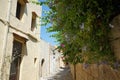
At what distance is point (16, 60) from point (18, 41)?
1.00 m

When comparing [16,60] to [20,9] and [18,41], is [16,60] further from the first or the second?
[20,9]

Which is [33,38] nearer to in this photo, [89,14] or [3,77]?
[3,77]

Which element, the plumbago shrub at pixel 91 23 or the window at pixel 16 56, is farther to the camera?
the window at pixel 16 56

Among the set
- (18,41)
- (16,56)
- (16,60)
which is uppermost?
(18,41)

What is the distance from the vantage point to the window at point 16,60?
927 cm

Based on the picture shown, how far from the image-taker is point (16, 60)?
9602mm

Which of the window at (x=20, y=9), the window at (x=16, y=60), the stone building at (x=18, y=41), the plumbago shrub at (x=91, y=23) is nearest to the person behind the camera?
the plumbago shrub at (x=91, y=23)

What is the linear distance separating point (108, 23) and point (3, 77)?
21.4ft

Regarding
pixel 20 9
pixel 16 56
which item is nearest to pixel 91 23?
pixel 16 56

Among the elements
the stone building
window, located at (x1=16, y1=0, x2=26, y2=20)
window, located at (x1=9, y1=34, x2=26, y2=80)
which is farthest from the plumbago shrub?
window, located at (x1=16, y1=0, x2=26, y2=20)

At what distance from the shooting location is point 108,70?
3332mm

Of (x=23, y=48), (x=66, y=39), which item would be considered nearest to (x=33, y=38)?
(x=23, y=48)

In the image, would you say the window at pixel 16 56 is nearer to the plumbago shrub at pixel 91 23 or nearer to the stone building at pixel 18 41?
the stone building at pixel 18 41

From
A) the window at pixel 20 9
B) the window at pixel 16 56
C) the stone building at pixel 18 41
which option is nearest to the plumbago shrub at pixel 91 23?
the stone building at pixel 18 41
